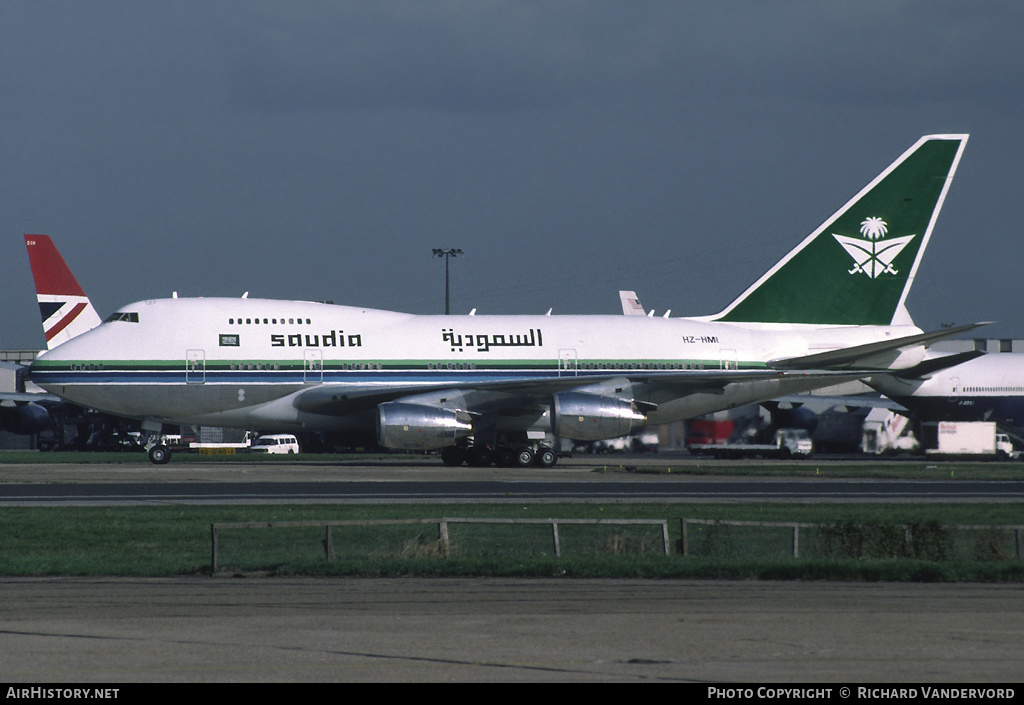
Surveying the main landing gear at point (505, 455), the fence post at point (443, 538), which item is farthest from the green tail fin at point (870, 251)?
the fence post at point (443, 538)

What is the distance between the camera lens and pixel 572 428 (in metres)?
45.5

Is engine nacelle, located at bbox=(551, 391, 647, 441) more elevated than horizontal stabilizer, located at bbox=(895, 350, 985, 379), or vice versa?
horizontal stabilizer, located at bbox=(895, 350, 985, 379)

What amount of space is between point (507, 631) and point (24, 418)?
72808 mm

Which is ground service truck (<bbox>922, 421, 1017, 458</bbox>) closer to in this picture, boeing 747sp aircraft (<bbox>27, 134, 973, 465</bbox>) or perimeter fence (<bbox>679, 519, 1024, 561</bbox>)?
boeing 747sp aircraft (<bbox>27, 134, 973, 465</bbox>)

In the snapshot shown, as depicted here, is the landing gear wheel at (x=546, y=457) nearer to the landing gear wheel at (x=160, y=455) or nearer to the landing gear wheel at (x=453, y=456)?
the landing gear wheel at (x=453, y=456)

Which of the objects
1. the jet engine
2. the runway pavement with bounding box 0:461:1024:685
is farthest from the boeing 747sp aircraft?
the jet engine

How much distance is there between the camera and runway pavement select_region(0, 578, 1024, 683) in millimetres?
10398

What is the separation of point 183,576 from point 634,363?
33123 millimetres

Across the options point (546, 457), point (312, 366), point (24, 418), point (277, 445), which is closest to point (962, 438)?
point (546, 457)

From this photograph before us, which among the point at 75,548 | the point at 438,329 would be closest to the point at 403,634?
the point at 75,548

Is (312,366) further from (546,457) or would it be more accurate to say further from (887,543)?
(887,543)

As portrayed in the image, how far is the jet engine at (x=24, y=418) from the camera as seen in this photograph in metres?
78.2

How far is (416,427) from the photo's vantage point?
44594 mm
